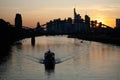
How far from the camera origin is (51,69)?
179ft

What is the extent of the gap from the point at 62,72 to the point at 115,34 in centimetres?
10808

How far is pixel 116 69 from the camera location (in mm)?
53406

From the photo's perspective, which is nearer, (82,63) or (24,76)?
(24,76)

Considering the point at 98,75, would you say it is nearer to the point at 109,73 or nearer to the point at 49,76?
the point at 109,73

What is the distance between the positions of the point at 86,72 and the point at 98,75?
3.11 metres

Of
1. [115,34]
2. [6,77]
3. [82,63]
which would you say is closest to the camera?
[6,77]

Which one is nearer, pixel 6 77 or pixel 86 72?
pixel 6 77

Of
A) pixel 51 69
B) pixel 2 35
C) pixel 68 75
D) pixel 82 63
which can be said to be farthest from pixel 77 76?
pixel 2 35

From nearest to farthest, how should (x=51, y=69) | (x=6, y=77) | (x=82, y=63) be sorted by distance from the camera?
(x=6, y=77) < (x=51, y=69) < (x=82, y=63)

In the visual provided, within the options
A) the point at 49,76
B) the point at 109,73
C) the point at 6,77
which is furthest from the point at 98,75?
the point at 6,77

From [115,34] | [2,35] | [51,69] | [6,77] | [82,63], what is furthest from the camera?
[115,34]

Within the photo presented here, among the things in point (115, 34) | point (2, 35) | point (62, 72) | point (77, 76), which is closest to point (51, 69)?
point (62, 72)

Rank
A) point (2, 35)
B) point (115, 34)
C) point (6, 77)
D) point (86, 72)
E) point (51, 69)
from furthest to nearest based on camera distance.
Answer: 1. point (115, 34)
2. point (2, 35)
3. point (51, 69)
4. point (86, 72)
5. point (6, 77)

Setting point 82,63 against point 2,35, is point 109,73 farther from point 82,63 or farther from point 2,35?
point 2,35
